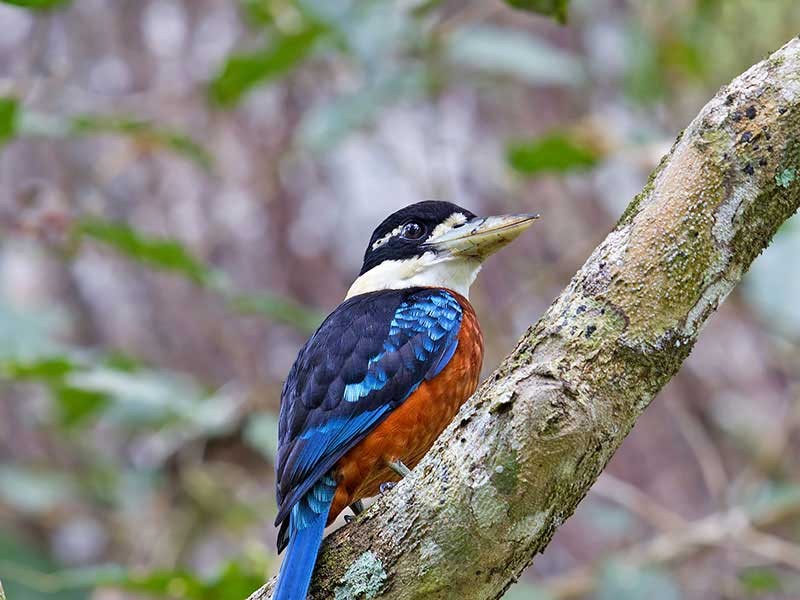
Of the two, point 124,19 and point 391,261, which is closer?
point 391,261

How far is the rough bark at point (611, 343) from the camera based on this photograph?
75.5 inches

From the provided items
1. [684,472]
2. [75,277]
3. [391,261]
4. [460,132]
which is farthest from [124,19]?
[684,472]

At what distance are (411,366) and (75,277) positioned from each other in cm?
369

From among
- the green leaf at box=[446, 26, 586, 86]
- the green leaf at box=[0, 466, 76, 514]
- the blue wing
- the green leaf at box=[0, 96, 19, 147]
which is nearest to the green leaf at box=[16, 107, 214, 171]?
the green leaf at box=[0, 96, 19, 147]

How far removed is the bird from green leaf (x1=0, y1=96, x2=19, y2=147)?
1.27m

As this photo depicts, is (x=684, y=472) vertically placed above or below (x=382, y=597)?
above

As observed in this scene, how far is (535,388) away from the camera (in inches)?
75.7

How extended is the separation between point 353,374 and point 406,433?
216mm

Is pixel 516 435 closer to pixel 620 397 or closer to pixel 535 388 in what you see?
pixel 535 388

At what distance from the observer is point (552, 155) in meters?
4.23

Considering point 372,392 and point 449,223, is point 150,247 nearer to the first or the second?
point 449,223

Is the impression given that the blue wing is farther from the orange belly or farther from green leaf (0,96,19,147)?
green leaf (0,96,19,147)

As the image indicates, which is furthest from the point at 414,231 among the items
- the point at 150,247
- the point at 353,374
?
the point at 150,247

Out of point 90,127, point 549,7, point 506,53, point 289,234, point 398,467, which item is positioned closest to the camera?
point 549,7
